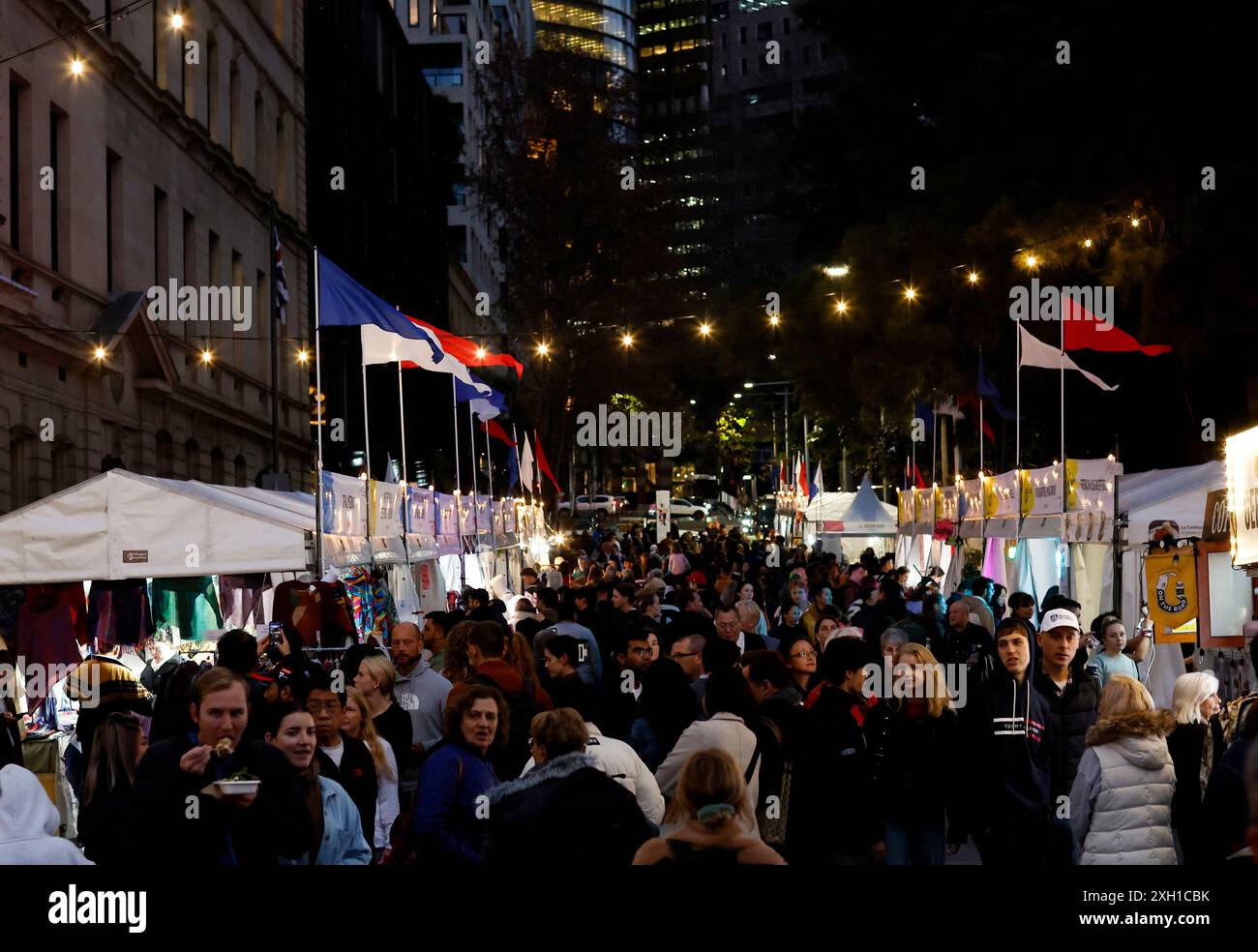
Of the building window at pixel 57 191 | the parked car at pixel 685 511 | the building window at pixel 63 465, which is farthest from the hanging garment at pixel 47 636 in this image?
the parked car at pixel 685 511

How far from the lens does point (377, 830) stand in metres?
8.32

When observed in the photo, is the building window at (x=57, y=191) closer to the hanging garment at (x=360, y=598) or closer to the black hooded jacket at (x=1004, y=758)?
the hanging garment at (x=360, y=598)

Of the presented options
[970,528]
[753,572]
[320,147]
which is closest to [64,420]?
[753,572]

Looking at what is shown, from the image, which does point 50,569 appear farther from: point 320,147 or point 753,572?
point 320,147

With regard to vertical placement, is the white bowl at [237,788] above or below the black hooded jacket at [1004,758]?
above

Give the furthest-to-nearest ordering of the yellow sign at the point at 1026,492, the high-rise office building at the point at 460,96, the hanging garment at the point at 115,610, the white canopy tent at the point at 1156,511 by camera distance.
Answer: the high-rise office building at the point at 460,96, the yellow sign at the point at 1026,492, the white canopy tent at the point at 1156,511, the hanging garment at the point at 115,610

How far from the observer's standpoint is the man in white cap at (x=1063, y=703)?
9.36 metres

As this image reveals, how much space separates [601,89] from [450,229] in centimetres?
4440

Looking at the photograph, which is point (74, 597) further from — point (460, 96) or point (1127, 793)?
point (460, 96)

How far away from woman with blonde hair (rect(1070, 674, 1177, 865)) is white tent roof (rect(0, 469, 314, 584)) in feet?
25.7

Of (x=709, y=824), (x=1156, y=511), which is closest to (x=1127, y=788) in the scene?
(x=709, y=824)

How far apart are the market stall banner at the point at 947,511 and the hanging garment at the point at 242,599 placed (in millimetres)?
13279

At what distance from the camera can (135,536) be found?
1339cm

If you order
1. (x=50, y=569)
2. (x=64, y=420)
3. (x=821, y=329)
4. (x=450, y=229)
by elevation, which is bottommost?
(x=50, y=569)
